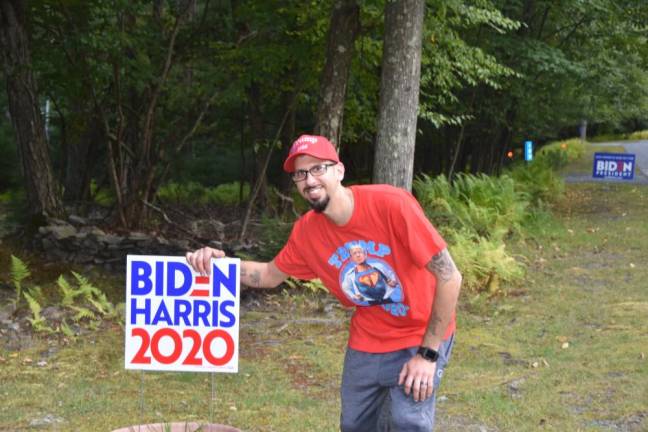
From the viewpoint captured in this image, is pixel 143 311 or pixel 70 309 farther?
pixel 70 309

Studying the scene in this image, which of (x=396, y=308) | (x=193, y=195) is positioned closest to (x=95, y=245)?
(x=396, y=308)

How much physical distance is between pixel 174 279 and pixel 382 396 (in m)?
1.20

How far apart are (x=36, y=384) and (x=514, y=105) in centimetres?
1868

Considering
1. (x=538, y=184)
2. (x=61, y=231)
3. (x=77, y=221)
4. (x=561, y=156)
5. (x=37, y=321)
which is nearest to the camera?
(x=37, y=321)

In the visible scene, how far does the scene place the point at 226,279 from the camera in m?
4.80

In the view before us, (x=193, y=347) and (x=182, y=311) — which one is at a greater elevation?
(x=182, y=311)

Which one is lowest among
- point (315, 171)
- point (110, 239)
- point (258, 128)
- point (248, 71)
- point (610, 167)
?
point (110, 239)

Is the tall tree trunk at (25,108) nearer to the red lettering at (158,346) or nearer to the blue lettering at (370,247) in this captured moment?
the red lettering at (158,346)

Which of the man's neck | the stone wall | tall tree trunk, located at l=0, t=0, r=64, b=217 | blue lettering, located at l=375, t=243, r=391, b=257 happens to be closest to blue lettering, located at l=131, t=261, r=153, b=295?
the man's neck

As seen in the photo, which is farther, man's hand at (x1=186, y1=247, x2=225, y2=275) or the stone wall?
the stone wall

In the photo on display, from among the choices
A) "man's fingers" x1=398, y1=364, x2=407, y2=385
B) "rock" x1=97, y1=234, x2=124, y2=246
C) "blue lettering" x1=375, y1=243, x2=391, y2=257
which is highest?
"blue lettering" x1=375, y1=243, x2=391, y2=257

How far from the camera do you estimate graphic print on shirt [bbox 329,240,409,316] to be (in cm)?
414

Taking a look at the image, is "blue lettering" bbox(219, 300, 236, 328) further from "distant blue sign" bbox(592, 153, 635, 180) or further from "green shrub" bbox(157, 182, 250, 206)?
"distant blue sign" bbox(592, 153, 635, 180)

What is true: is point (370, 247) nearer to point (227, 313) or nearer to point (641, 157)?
point (227, 313)
